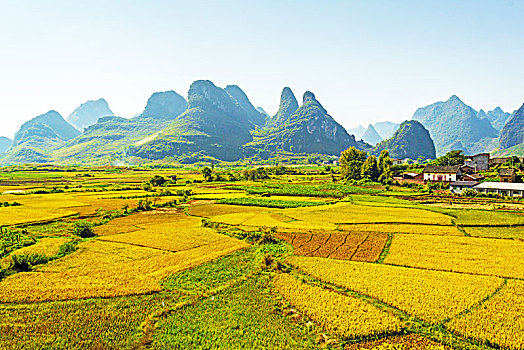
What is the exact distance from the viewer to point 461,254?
24141 millimetres

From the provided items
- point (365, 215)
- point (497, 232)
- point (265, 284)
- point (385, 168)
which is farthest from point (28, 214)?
point (385, 168)

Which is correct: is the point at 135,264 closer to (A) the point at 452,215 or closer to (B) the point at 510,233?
(B) the point at 510,233

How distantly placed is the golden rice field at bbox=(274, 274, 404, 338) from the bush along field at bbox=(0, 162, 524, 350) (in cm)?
7

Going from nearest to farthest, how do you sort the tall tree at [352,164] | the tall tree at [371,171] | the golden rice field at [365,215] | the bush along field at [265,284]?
the bush along field at [265,284] → the golden rice field at [365,215] → the tall tree at [371,171] → the tall tree at [352,164]

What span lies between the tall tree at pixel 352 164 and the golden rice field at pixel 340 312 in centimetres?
8723

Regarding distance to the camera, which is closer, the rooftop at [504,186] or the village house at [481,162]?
the rooftop at [504,186]

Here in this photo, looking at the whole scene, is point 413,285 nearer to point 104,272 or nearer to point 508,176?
point 104,272

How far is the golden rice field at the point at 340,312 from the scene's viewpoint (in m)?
13.8

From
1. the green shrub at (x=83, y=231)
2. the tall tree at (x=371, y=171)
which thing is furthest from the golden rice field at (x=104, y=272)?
the tall tree at (x=371, y=171)

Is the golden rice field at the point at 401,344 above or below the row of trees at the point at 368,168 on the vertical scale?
below

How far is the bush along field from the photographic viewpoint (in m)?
13.6

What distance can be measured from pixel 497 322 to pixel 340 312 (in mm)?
7029

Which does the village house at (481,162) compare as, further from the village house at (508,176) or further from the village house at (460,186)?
the village house at (460,186)

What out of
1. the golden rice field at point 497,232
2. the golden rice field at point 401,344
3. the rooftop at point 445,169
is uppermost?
the rooftop at point 445,169
